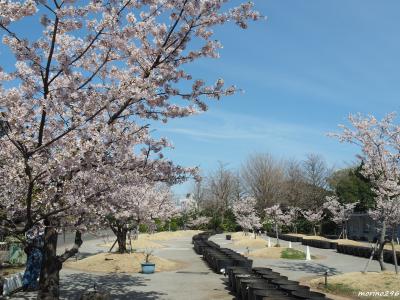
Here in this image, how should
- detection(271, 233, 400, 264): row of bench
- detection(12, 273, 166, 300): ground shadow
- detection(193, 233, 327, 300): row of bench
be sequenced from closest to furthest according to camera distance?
detection(193, 233, 327, 300): row of bench
detection(12, 273, 166, 300): ground shadow
detection(271, 233, 400, 264): row of bench

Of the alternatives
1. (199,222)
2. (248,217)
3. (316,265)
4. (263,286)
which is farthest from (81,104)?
(199,222)

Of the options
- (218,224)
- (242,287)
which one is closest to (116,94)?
(242,287)

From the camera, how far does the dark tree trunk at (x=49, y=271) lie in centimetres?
898

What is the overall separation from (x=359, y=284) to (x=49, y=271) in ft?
38.3

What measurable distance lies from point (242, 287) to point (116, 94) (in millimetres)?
9005

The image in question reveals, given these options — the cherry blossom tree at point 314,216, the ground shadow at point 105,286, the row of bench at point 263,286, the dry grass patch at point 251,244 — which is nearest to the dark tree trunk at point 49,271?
the ground shadow at point 105,286

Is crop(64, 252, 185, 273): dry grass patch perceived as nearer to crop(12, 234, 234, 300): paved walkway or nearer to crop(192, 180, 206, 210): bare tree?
crop(12, 234, 234, 300): paved walkway

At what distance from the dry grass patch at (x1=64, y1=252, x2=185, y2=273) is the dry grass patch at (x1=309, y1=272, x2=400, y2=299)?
9270 millimetres

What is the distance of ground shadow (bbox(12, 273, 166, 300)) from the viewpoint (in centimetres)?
1525

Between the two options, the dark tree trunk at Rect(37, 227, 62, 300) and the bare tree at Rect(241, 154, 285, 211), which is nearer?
the dark tree trunk at Rect(37, 227, 62, 300)

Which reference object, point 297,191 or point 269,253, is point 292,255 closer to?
point 269,253

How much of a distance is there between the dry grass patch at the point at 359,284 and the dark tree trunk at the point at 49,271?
34.7 feet

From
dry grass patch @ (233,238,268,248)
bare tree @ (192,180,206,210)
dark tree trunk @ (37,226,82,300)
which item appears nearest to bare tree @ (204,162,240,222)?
bare tree @ (192,180,206,210)

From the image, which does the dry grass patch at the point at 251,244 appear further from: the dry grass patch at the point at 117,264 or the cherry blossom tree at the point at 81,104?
the cherry blossom tree at the point at 81,104
